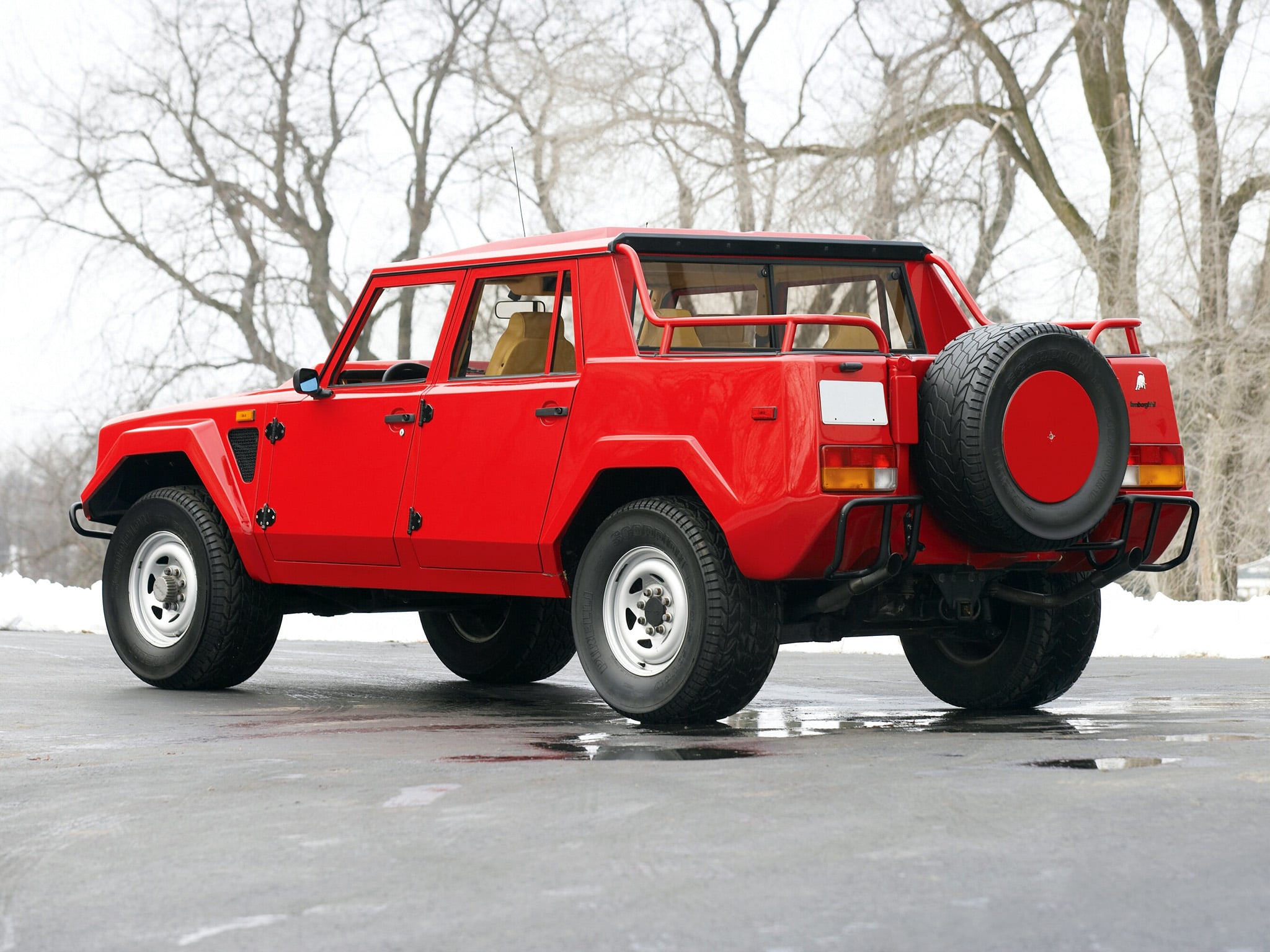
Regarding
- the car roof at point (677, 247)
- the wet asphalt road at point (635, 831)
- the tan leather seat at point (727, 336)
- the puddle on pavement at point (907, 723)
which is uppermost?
the car roof at point (677, 247)

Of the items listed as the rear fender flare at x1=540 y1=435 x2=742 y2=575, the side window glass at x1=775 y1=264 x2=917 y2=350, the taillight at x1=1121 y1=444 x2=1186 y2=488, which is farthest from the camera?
the side window glass at x1=775 y1=264 x2=917 y2=350

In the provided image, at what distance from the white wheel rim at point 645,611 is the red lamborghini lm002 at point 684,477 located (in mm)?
12

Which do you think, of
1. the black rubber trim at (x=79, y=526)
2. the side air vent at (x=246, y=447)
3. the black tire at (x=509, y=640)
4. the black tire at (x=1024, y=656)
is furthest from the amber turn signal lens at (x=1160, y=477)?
the black rubber trim at (x=79, y=526)

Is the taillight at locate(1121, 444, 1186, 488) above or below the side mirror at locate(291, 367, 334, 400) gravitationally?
below

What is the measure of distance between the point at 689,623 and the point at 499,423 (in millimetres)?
1430

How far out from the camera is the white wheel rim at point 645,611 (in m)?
7.18

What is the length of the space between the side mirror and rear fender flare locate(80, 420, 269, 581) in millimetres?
721

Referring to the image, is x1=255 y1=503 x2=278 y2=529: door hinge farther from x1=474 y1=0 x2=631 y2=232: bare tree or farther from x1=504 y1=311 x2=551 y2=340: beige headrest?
x1=474 y1=0 x2=631 y2=232: bare tree

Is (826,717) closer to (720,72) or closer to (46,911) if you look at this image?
(46,911)

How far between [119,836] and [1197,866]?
2.90m

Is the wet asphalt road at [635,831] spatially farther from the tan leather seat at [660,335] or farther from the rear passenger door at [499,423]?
the tan leather seat at [660,335]

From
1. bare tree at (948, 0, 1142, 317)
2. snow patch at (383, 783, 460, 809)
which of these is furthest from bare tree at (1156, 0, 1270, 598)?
snow patch at (383, 783, 460, 809)

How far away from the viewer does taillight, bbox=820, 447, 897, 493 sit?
6699 mm

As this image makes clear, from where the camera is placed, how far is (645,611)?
732 cm
